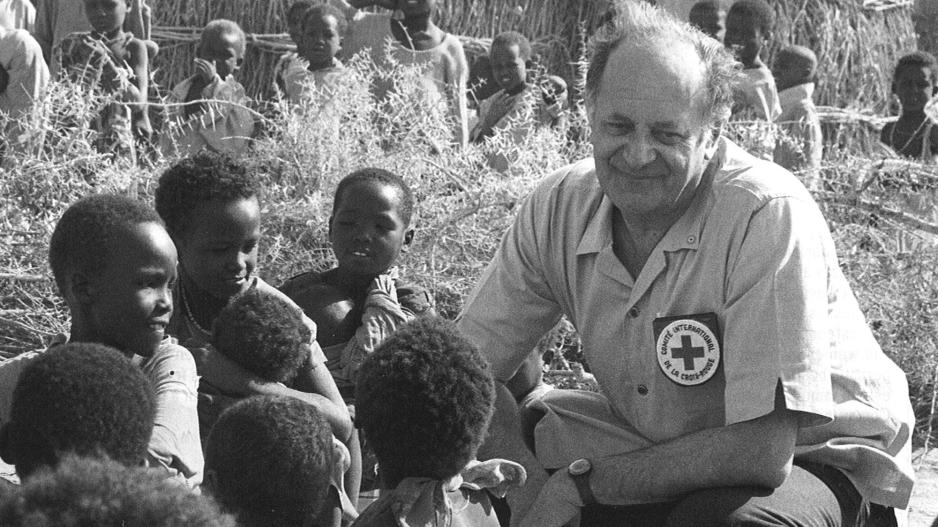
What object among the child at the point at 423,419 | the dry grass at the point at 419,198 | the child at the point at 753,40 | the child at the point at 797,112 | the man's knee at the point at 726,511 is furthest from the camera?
the child at the point at 753,40

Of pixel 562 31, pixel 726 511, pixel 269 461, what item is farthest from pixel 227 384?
pixel 562 31

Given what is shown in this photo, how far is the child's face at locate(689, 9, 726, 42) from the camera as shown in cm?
919

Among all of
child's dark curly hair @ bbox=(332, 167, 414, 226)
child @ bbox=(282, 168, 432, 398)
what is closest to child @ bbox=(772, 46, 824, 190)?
child's dark curly hair @ bbox=(332, 167, 414, 226)

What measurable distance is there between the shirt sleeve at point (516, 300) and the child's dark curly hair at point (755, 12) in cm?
605

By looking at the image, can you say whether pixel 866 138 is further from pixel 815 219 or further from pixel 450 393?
pixel 450 393

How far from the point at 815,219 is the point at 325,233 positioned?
273 cm

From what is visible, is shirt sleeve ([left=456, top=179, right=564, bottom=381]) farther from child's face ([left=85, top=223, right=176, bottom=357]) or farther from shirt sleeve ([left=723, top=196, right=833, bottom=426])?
child's face ([left=85, top=223, right=176, bottom=357])

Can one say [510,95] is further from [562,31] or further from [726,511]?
[726,511]

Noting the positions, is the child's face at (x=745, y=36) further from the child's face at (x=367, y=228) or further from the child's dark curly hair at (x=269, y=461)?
the child's dark curly hair at (x=269, y=461)

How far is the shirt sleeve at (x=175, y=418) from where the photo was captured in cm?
269

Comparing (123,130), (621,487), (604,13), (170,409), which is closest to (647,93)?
(621,487)

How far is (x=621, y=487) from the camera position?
3.04 m

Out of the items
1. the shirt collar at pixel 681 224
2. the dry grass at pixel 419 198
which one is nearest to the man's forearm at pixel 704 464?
the shirt collar at pixel 681 224

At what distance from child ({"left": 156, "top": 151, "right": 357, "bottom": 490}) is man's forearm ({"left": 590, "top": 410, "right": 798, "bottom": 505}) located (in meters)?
0.78
